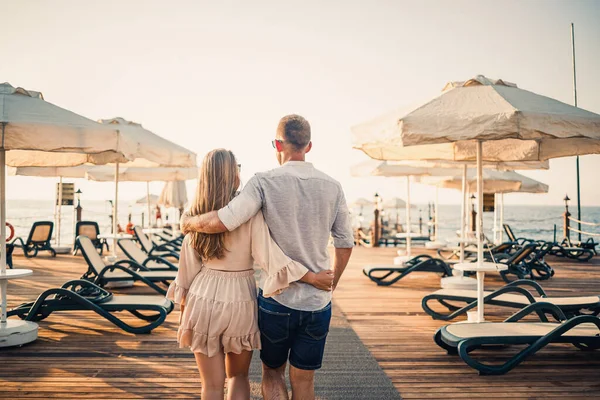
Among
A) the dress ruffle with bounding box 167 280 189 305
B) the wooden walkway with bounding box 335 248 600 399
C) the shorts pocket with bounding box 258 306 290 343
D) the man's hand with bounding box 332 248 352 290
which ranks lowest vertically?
the wooden walkway with bounding box 335 248 600 399

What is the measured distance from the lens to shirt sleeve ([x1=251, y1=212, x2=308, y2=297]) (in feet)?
7.31

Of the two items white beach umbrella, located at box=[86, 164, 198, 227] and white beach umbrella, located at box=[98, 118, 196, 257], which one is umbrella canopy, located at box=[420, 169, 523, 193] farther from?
white beach umbrella, located at box=[86, 164, 198, 227]

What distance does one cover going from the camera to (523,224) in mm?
55812

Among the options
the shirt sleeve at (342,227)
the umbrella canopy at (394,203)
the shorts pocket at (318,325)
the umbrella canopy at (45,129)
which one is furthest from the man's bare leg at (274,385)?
the umbrella canopy at (394,203)

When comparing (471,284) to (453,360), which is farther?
(471,284)

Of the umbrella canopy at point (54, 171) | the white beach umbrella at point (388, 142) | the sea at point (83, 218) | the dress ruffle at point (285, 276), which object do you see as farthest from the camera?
the sea at point (83, 218)

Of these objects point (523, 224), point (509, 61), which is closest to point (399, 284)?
point (509, 61)

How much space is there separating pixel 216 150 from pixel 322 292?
0.85 m

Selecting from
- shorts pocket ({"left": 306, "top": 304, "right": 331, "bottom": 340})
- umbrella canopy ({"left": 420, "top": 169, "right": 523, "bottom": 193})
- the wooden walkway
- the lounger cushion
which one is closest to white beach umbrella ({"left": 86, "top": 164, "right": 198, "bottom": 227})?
umbrella canopy ({"left": 420, "top": 169, "right": 523, "bottom": 193})

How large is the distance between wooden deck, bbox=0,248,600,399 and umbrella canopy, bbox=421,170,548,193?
18.6 feet

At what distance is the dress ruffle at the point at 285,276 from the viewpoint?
7.30 feet

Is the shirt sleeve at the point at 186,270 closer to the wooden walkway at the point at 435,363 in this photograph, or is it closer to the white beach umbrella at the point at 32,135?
the wooden walkway at the point at 435,363

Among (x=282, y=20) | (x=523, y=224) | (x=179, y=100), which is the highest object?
(x=282, y=20)

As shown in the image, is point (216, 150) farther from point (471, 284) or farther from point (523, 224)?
point (523, 224)
